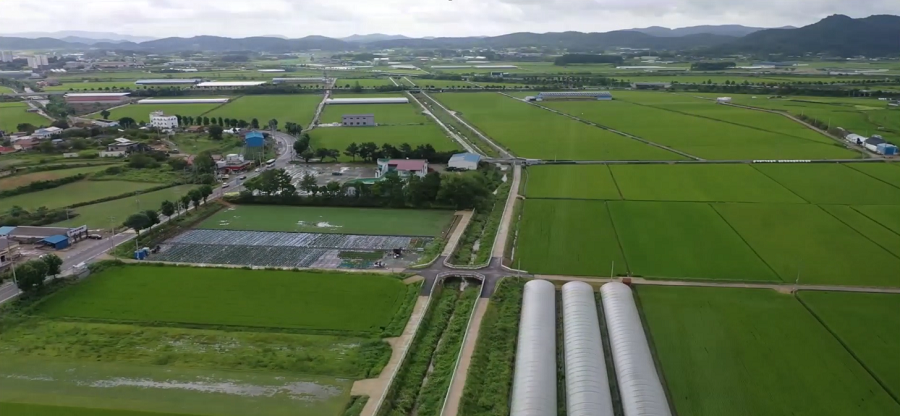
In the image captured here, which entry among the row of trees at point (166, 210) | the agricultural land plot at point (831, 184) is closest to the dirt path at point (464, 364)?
the row of trees at point (166, 210)

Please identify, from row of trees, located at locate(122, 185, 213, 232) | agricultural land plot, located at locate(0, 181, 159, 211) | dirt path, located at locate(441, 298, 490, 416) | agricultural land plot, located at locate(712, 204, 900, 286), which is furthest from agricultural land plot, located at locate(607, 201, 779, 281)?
agricultural land plot, located at locate(0, 181, 159, 211)

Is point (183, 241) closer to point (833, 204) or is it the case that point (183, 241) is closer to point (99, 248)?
point (99, 248)

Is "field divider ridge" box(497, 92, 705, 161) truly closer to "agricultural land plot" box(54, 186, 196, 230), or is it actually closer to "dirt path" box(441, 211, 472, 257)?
"dirt path" box(441, 211, 472, 257)

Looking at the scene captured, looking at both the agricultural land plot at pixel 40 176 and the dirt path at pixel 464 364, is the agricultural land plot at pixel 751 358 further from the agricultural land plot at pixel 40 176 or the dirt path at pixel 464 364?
the agricultural land plot at pixel 40 176

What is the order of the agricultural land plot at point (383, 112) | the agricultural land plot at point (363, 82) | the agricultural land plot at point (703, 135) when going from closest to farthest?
the agricultural land plot at point (703, 135) → the agricultural land plot at point (383, 112) → the agricultural land plot at point (363, 82)

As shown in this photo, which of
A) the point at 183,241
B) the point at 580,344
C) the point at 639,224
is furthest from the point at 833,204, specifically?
the point at 183,241

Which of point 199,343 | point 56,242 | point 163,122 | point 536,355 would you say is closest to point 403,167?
point 56,242

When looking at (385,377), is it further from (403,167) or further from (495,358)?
(403,167)
